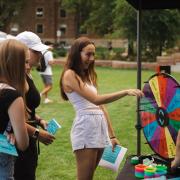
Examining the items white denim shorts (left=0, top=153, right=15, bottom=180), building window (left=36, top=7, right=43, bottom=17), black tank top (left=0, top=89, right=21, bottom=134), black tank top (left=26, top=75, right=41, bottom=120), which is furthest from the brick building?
black tank top (left=0, top=89, right=21, bottom=134)

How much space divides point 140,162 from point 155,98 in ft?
2.61

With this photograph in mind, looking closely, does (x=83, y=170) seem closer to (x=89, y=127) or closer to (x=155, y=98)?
(x=89, y=127)

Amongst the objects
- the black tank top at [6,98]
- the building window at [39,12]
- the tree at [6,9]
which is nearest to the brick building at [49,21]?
the building window at [39,12]

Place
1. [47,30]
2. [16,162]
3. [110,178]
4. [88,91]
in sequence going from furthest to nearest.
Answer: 1. [47,30]
2. [110,178]
3. [88,91]
4. [16,162]

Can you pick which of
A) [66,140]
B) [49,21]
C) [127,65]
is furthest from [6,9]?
[66,140]

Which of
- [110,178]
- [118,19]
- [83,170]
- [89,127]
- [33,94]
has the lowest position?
[110,178]

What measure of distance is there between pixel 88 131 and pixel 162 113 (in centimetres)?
130

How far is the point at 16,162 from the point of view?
3.78 metres

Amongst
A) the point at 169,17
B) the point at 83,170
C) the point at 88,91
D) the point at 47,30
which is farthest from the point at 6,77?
the point at 47,30

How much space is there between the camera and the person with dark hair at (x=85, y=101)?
4.07 meters

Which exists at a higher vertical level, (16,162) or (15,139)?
(15,139)

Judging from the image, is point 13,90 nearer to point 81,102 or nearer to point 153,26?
point 81,102

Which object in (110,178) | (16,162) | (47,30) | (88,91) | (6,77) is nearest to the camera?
(6,77)

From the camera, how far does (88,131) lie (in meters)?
4.12
